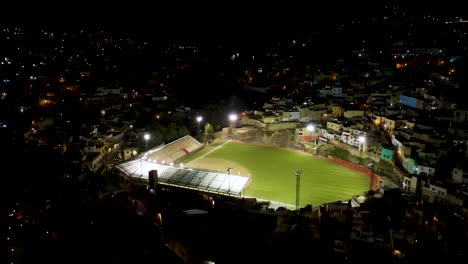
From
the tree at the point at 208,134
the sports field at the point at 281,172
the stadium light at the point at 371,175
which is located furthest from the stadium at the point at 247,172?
the tree at the point at 208,134

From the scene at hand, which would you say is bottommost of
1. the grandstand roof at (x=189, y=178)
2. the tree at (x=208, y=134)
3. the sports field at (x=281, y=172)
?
the sports field at (x=281, y=172)

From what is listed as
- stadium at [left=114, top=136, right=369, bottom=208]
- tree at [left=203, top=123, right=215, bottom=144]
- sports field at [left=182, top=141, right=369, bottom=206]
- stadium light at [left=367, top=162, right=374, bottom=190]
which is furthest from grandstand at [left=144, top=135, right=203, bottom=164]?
stadium light at [left=367, top=162, right=374, bottom=190]

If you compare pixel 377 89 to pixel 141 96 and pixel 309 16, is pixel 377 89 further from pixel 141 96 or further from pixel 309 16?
pixel 309 16

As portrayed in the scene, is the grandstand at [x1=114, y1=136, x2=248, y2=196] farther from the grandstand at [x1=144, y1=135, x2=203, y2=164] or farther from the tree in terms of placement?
the tree

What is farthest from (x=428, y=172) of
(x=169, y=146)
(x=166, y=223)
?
(x=169, y=146)

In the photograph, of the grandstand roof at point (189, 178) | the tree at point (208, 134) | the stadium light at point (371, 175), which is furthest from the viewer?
the tree at point (208, 134)

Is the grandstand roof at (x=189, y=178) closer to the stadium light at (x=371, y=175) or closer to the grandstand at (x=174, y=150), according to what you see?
the grandstand at (x=174, y=150)
